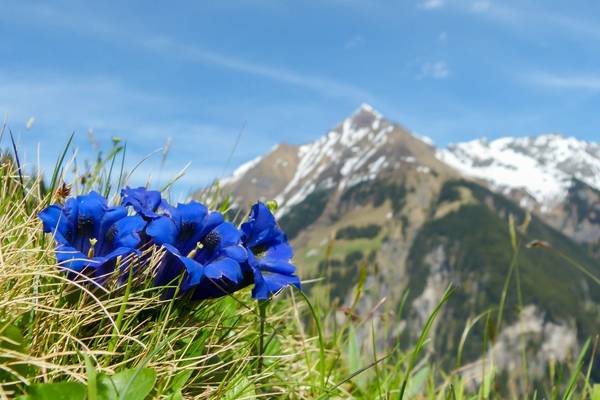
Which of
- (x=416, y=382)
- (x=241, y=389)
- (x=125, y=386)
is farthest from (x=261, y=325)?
(x=416, y=382)

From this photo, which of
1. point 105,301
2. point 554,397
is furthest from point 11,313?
point 554,397

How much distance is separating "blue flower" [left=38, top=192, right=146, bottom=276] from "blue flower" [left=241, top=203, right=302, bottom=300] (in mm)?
434

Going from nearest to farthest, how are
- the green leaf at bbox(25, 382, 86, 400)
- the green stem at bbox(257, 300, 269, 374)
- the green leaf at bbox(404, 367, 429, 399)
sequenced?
1. the green leaf at bbox(25, 382, 86, 400)
2. the green stem at bbox(257, 300, 269, 374)
3. the green leaf at bbox(404, 367, 429, 399)

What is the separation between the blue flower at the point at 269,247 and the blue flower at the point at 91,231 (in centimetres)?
43

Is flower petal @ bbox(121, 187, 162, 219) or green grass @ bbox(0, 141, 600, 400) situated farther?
flower petal @ bbox(121, 187, 162, 219)

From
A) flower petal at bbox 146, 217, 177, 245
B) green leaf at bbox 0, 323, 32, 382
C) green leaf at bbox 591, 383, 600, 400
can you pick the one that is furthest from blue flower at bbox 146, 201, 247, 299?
green leaf at bbox 591, 383, 600, 400

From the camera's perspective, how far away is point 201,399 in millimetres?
2514

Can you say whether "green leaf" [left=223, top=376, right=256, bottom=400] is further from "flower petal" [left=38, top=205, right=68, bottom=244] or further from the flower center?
"flower petal" [left=38, top=205, right=68, bottom=244]

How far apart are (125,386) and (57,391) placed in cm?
22

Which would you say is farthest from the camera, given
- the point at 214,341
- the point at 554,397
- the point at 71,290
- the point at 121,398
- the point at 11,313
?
the point at 554,397

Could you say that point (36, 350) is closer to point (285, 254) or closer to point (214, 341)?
point (214, 341)

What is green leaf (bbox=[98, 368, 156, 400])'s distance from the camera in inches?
77.7

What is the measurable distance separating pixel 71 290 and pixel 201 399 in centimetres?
65

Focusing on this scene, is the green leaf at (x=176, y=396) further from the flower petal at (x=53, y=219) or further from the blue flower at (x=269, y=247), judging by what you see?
the flower petal at (x=53, y=219)
